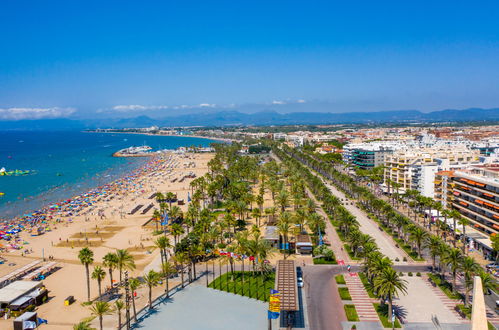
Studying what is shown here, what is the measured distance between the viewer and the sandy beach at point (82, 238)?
45.0m

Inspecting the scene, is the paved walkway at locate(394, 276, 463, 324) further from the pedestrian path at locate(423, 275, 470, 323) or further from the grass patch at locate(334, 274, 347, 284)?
the grass patch at locate(334, 274, 347, 284)

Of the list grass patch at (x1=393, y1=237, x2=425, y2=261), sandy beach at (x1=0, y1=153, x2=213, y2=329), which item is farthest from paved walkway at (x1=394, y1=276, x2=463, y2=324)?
sandy beach at (x1=0, y1=153, x2=213, y2=329)

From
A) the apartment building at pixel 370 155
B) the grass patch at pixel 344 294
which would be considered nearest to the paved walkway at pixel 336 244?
the grass patch at pixel 344 294

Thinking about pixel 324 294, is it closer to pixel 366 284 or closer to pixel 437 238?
pixel 366 284

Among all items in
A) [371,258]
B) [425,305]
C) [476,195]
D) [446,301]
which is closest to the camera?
[425,305]

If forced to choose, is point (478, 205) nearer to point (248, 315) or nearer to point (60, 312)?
point (248, 315)

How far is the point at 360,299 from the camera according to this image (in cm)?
4319

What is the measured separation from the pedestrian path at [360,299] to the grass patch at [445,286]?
9.18 meters

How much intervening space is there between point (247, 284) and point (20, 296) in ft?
87.3

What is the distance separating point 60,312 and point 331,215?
190 feet

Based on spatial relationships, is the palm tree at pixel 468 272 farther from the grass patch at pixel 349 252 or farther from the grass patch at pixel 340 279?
the grass patch at pixel 349 252

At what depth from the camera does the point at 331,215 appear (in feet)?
276

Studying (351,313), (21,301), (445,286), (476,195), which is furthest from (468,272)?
(21,301)

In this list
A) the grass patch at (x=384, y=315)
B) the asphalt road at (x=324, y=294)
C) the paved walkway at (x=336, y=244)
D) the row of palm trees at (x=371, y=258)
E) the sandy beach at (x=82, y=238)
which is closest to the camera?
the grass patch at (x=384, y=315)
